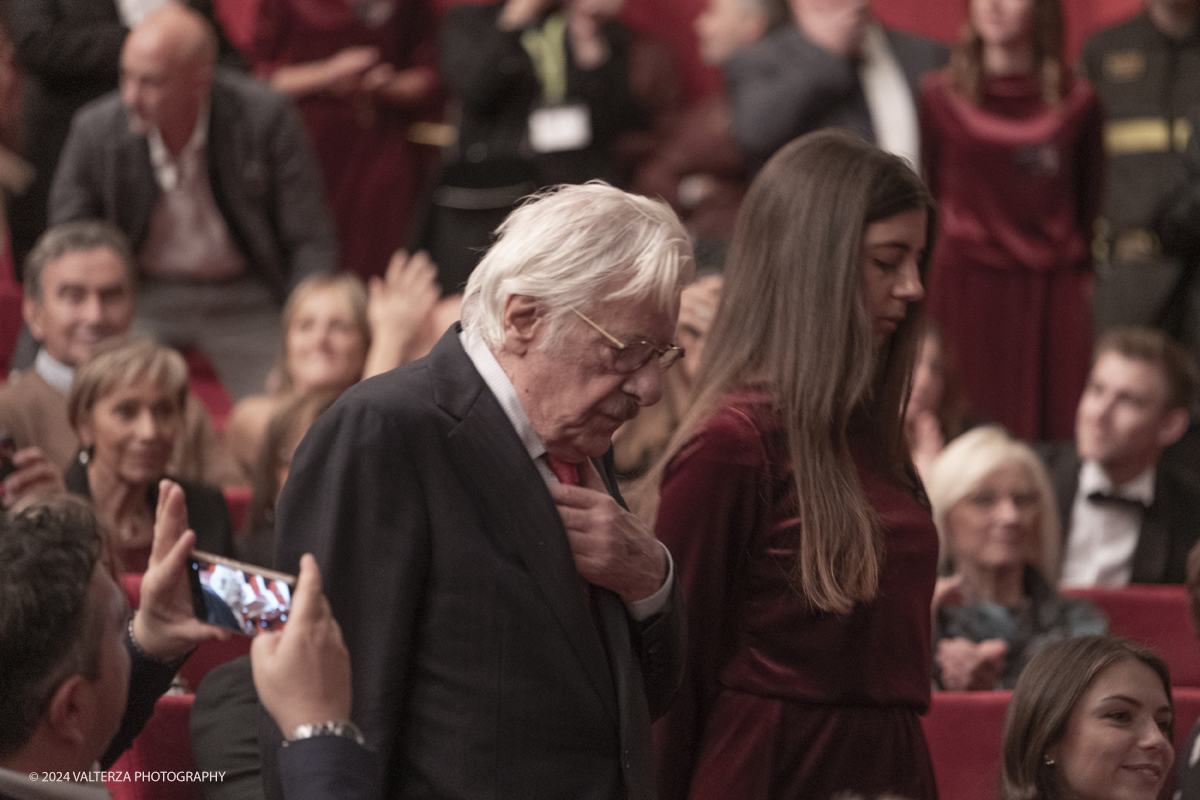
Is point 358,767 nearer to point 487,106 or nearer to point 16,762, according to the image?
point 16,762

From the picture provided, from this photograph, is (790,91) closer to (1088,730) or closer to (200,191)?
(200,191)

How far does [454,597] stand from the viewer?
161 centimetres

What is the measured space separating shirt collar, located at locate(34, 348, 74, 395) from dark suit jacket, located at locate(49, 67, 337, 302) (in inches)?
37.6

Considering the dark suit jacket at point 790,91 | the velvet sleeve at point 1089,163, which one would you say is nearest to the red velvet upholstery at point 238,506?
the dark suit jacket at point 790,91

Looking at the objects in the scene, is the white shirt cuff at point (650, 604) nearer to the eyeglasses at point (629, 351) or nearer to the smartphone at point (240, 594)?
the eyeglasses at point (629, 351)

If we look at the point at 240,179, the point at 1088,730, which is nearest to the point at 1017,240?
the point at 240,179

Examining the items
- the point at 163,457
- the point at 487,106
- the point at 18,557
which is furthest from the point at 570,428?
the point at 487,106

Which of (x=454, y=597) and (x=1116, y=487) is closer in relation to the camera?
(x=454, y=597)

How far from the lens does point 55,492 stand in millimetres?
2906

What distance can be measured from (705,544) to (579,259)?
1.56 ft

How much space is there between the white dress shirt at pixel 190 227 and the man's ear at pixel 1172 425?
2889 mm

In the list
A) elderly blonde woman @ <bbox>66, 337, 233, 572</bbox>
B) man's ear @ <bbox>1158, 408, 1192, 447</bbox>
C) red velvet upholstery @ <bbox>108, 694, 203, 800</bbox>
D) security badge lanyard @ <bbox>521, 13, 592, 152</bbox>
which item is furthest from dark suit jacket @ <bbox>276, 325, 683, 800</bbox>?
security badge lanyard @ <bbox>521, 13, 592, 152</bbox>

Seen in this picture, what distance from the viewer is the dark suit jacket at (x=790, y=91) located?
191 inches

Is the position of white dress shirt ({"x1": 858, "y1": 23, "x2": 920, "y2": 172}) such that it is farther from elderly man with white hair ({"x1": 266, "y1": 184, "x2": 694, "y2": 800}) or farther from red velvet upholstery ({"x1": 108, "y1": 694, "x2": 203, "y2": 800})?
elderly man with white hair ({"x1": 266, "y1": 184, "x2": 694, "y2": 800})
